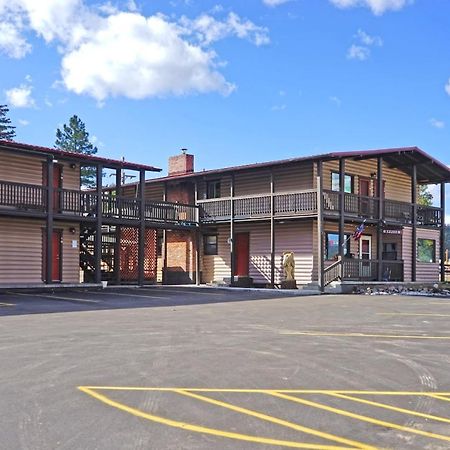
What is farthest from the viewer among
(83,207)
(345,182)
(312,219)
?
(345,182)

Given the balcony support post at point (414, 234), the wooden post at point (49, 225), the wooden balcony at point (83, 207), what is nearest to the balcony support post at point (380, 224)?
the balcony support post at point (414, 234)

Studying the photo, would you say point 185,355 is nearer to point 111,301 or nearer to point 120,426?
point 120,426

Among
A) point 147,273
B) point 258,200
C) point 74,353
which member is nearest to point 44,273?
point 147,273

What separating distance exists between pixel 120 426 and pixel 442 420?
291 centimetres

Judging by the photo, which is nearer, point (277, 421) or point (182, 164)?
point (277, 421)

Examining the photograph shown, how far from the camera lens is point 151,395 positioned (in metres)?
6.07

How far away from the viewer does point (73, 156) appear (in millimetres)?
23172

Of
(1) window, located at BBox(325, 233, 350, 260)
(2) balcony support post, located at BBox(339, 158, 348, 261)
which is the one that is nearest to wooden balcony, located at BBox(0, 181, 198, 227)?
(1) window, located at BBox(325, 233, 350, 260)

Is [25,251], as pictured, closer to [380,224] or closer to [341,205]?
[341,205]

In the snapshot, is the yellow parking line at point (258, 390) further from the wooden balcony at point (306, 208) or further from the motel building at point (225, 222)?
the wooden balcony at point (306, 208)

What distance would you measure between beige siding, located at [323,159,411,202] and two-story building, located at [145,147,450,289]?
0.05 m

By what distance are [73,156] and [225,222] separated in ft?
26.8

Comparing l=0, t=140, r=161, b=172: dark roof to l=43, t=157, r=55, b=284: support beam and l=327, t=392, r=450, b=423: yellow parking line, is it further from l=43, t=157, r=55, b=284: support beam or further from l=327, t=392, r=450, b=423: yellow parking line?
l=327, t=392, r=450, b=423: yellow parking line

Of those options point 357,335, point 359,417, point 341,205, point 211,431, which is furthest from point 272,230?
point 211,431
